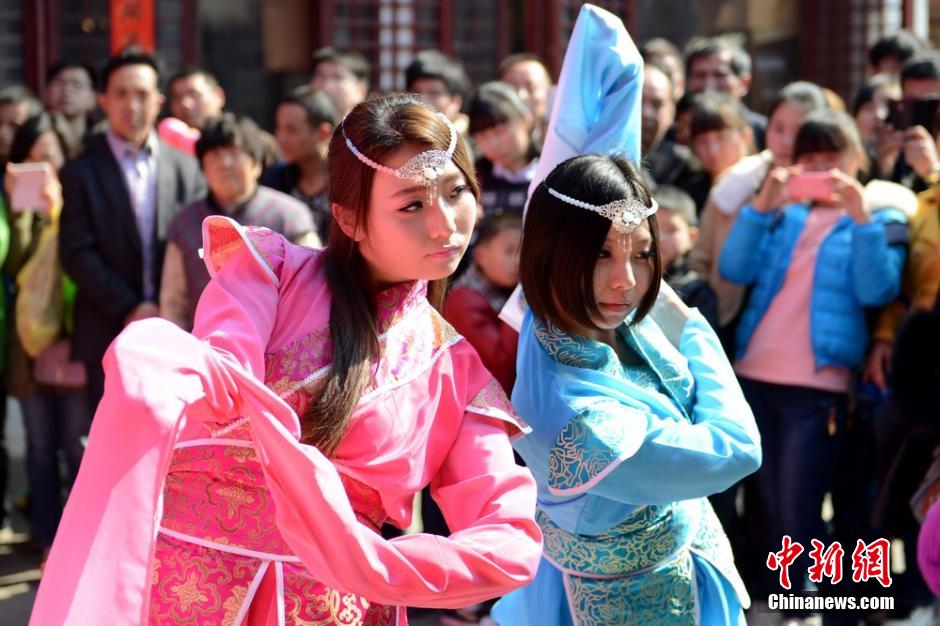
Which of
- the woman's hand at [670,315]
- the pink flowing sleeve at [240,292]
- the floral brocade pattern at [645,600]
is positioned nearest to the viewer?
the pink flowing sleeve at [240,292]

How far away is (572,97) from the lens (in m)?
2.76

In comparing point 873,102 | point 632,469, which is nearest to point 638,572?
point 632,469

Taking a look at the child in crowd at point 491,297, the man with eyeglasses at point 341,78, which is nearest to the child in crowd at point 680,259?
the child in crowd at point 491,297

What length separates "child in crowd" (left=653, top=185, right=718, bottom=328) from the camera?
4176mm

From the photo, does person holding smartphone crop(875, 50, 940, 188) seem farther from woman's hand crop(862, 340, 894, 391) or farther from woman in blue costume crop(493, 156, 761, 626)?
woman in blue costume crop(493, 156, 761, 626)

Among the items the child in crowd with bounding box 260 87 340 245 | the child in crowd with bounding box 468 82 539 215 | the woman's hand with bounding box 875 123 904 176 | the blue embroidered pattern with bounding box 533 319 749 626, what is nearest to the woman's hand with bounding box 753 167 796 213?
the woman's hand with bounding box 875 123 904 176

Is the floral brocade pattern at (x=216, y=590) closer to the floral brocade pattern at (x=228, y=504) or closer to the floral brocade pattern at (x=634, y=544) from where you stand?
the floral brocade pattern at (x=228, y=504)

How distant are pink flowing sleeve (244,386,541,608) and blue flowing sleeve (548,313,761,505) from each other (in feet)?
1.39

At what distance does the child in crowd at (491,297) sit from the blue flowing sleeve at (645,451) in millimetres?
1774

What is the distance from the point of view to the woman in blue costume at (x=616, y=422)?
7.61 ft

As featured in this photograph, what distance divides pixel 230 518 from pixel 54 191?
11.6 ft

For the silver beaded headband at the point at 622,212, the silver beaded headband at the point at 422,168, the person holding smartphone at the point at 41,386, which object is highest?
the silver beaded headband at the point at 422,168

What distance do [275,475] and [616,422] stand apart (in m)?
0.72

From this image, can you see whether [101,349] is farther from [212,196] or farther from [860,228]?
[860,228]
